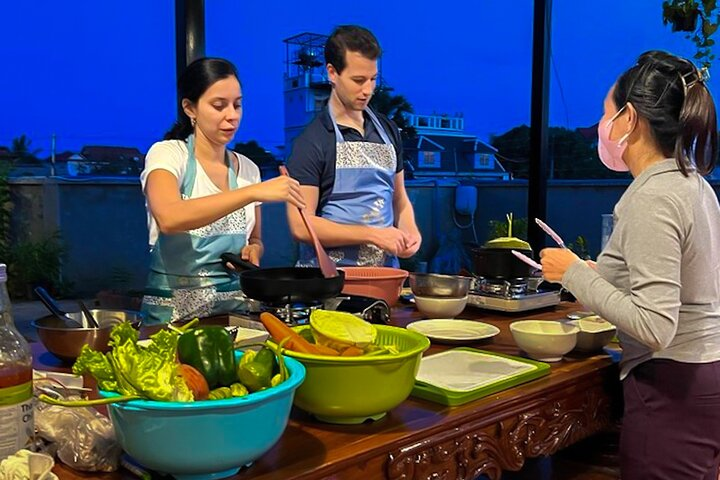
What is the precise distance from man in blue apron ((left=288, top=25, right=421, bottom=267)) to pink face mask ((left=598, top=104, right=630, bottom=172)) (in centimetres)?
83

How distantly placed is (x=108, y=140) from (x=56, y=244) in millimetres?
1155

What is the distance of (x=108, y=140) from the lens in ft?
14.1

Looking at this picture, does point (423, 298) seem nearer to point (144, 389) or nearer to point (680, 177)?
point (680, 177)

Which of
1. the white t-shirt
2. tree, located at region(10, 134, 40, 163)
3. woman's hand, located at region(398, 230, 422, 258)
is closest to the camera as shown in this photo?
the white t-shirt

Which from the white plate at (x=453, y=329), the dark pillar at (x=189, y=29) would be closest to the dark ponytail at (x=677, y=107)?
the white plate at (x=453, y=329)

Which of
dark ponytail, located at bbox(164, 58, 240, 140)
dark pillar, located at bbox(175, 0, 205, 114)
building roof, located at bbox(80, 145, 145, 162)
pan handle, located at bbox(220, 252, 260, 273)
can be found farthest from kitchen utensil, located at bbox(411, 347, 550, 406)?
building roof, located at bbox(80, 145, 145, 162)

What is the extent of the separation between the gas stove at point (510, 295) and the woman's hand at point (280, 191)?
2.31 ft

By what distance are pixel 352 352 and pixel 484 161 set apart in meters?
4.62

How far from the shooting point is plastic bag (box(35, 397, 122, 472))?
97 cm

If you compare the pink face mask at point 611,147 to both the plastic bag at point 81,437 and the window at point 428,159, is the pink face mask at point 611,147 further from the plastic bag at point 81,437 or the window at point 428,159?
the window at point 428,159

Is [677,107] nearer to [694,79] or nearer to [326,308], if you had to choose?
[694,79]

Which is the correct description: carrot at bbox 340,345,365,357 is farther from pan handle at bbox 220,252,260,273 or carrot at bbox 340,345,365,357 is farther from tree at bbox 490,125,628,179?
tree at bbox 490,125,628,179

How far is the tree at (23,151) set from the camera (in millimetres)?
4520

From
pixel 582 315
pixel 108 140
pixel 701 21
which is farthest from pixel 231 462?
pixel 108 140
